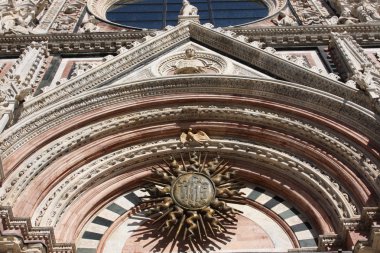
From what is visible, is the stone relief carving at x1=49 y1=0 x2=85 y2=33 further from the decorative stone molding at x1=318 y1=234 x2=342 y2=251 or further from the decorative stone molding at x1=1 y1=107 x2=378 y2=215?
the decorative stone molding at x1=318 y1=234 x2=342 y2=251

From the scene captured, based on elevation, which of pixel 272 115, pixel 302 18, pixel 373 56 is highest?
pixel 302 18

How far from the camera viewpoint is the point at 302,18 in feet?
51.1

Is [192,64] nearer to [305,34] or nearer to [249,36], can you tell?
[249,36]

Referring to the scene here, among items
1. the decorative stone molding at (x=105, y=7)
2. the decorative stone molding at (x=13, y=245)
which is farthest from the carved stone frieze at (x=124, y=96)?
the decorative stone molding at (x=105, y=7)

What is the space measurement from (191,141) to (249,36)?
3839mm

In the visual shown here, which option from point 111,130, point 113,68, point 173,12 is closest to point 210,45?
point 113,68

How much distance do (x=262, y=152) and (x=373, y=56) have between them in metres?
3.96

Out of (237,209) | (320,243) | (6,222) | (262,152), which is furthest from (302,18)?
(6,222)

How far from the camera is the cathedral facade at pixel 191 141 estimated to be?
29.3ft

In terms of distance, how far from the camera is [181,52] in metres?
12.7

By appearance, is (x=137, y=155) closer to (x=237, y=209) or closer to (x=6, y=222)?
(x=237, y=209)

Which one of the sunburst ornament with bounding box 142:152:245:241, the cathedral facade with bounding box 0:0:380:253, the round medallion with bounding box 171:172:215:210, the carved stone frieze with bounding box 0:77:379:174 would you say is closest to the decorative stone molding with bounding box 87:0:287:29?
the cathedral facade with bounding box 0:0:380:253

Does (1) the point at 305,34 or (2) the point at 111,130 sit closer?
(2) the point at 111,130

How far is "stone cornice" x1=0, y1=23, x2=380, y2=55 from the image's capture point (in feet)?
44.1
